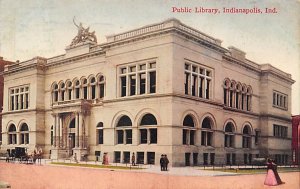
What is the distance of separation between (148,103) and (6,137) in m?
5.85

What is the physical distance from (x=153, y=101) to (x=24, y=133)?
5638 mm

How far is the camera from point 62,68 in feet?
58.2

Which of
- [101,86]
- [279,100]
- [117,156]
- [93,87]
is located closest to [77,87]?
Result: [93,87]

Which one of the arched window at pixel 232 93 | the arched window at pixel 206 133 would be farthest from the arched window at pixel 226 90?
the arched window at pixel 206 133

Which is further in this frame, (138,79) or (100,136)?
(100,136)

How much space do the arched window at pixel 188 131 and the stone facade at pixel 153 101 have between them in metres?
0.03

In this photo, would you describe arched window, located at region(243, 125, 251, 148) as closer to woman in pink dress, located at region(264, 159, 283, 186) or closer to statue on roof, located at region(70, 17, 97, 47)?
woman in pink dress, located at region(264, 159, 283, 186)

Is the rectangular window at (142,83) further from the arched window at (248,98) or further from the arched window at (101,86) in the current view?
the arched window at (248,98)

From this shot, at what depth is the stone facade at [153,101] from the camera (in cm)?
1520

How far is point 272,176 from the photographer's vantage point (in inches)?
515

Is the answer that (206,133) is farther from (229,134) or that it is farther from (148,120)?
(148,120)

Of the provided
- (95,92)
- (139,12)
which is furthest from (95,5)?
(95,92)

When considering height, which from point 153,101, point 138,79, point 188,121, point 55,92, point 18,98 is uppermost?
point 138,79

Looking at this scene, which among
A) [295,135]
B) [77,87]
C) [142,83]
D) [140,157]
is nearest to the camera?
[295,135]
